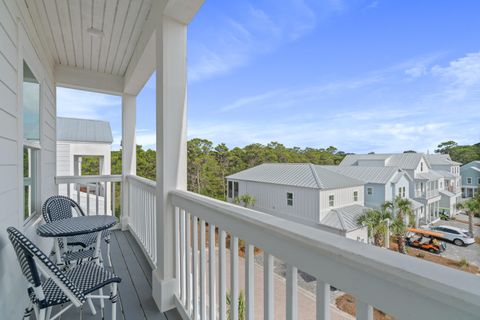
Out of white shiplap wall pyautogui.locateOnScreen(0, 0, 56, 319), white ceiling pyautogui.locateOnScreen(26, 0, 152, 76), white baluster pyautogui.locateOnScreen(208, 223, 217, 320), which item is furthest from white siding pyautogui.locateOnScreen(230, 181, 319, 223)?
white ceiling pyautogui.locateOnScreen(26, 0, 152, 76)

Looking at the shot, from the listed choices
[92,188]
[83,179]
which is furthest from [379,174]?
[92,188]

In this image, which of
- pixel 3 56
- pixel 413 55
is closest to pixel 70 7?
pixel 3 56

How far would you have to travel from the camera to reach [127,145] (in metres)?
4.23

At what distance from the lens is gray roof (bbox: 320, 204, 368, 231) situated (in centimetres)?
68

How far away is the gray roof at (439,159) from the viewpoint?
551 mm

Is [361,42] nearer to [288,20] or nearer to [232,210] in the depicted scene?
[288,20]

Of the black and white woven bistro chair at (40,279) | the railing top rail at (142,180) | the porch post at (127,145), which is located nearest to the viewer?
the black and white woven bistro chair at (40,279)

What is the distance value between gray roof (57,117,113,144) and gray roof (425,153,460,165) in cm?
889

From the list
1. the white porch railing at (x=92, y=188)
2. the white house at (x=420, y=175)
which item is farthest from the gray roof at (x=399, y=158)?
the white porch railing at (x=92, y=188)

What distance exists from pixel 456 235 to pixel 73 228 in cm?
239

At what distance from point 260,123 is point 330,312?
713 mm

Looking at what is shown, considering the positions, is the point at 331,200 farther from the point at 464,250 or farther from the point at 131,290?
the point at 131,290

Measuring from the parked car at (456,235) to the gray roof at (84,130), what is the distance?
893 cm

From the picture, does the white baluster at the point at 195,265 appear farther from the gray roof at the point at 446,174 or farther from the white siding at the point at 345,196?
the gray roof at the point at 446,174
